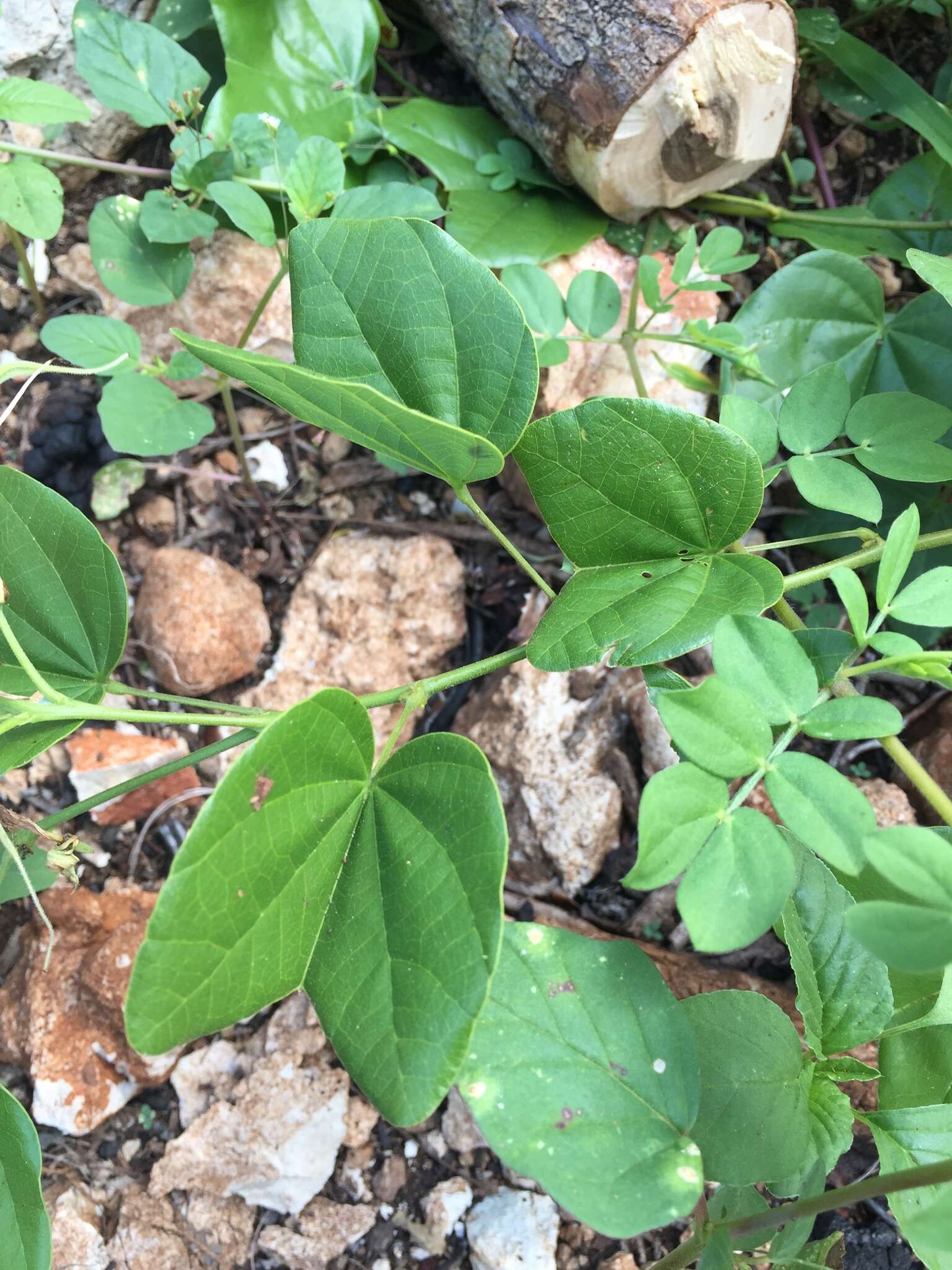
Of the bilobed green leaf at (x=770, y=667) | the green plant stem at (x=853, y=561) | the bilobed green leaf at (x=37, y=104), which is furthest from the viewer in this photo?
the bilobed green leaf at (x=37, y=104)

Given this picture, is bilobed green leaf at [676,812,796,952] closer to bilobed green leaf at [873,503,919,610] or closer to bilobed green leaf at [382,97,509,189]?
bilobed green leaf at [873,503,919,610]

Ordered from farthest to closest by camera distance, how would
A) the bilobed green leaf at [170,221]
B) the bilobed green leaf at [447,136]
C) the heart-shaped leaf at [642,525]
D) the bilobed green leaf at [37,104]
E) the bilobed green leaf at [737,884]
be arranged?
1. the bilobed green leaf at [447,136]
2. the bilobed green leaf at [170,221]
3. the bilobed green leaf at [37,104]
4. the heart-shaped leaf at [642,525]
5. the bilobed green leaf at [737,884]

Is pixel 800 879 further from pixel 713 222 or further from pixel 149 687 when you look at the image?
pixel 713 222

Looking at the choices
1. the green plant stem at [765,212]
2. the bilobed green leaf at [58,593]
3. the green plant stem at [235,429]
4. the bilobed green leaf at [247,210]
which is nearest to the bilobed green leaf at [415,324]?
the bilobed green leaf at [58,593]

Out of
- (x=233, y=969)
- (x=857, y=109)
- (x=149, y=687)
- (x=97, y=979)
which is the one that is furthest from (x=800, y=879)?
(x=857, y=109)

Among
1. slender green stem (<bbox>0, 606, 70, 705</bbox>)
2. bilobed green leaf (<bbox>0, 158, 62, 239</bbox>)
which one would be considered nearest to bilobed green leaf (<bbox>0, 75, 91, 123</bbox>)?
bilobed green leaf (<bbox>0, 158, 62, 239</bbox>)

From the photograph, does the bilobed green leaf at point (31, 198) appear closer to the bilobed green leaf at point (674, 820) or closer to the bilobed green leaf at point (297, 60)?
the bilobed green leaf at point (297, 60)
